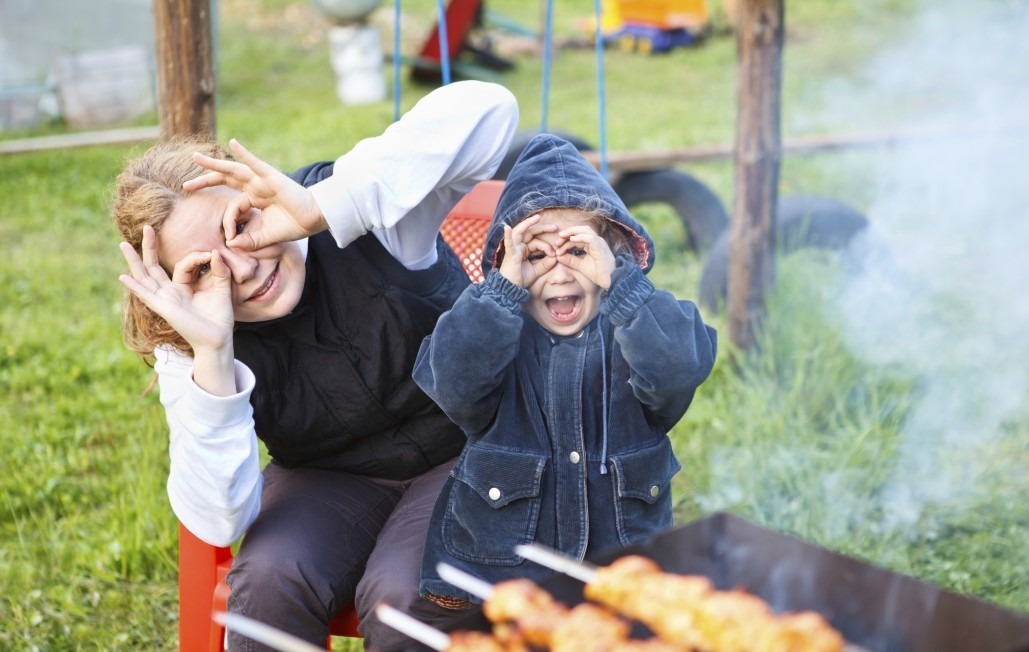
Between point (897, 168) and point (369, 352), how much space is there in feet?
15.8

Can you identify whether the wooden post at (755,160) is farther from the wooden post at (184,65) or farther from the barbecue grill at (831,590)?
the barbecue grill at (831,590)

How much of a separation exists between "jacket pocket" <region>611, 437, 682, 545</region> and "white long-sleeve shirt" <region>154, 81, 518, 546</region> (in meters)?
0.66

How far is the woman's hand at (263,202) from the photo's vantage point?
2.12 m

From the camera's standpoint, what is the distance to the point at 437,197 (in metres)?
2.36

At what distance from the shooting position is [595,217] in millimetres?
2182

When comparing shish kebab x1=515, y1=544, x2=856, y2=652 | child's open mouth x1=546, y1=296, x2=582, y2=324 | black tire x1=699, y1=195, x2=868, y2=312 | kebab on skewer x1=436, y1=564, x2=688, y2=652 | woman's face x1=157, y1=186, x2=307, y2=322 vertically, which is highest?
woman's face x1=157, y1=186, x2=307, y2=322

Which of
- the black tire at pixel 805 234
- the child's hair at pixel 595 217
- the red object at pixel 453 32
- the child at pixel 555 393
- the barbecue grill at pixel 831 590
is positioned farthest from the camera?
the red object at pixel 453 32

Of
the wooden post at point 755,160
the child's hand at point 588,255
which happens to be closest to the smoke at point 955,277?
the wooden post at point 755,160

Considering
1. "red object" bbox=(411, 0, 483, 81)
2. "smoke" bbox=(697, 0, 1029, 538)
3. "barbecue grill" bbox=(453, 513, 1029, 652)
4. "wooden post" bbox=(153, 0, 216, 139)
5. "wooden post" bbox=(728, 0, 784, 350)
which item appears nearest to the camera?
"barbecue grill" bbox=(453, 513, 1029, 652)

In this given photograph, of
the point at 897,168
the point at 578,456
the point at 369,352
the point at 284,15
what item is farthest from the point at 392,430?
the point at 284,15

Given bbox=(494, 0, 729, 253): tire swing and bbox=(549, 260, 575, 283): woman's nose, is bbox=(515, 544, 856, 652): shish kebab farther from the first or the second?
bbox=(494, 0, 729, 253): tire swing

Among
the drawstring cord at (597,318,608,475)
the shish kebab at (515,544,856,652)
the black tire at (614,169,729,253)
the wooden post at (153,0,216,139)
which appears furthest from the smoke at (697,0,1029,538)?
the wooden post at (153,0,216,139)

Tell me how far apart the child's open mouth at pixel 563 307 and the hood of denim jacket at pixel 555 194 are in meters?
0.16

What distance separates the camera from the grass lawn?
3117 millimetres
